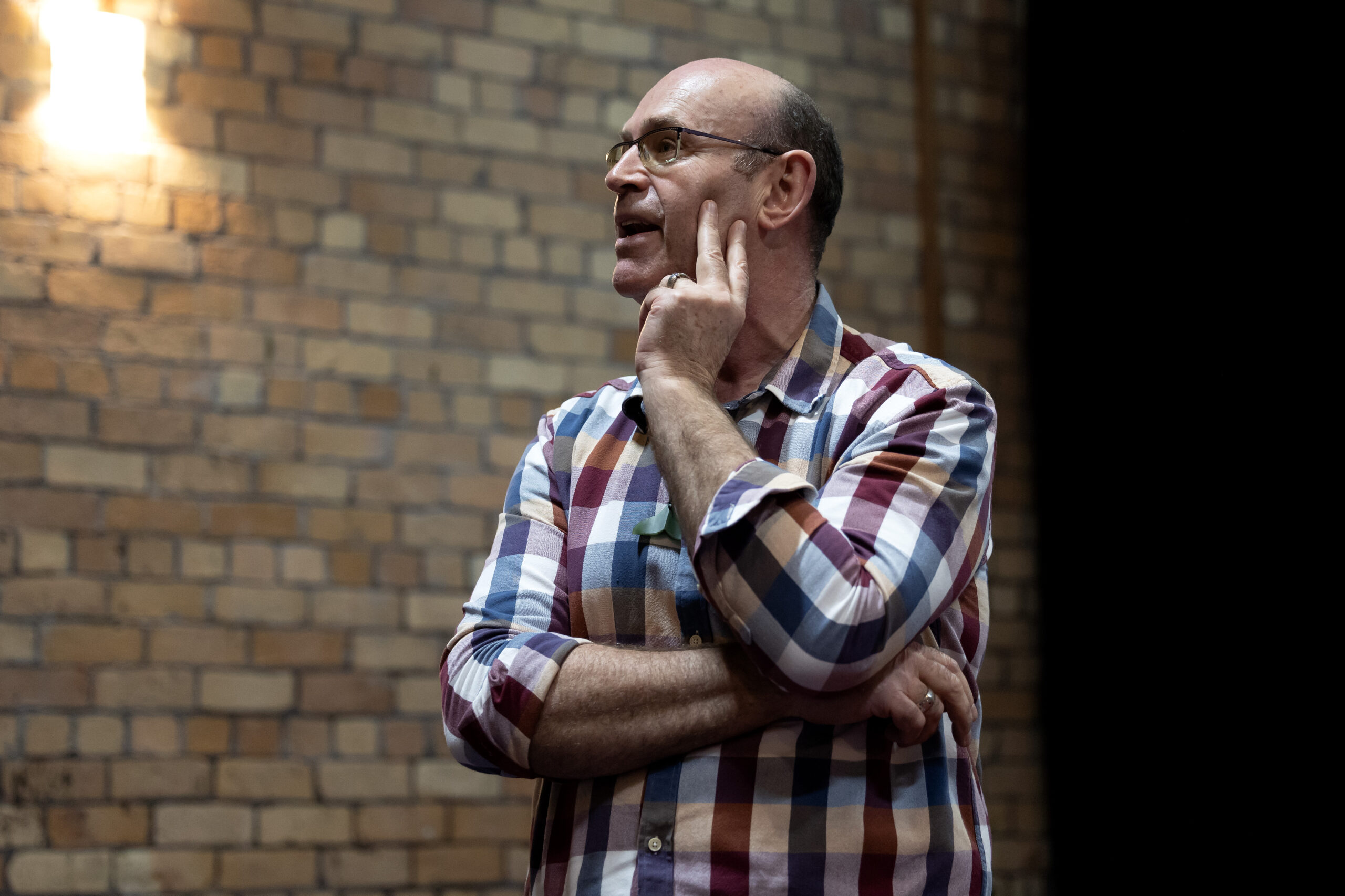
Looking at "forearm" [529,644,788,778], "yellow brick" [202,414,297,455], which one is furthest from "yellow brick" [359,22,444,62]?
"forearm" [529,644,788,778]

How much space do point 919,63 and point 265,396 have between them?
2.16m

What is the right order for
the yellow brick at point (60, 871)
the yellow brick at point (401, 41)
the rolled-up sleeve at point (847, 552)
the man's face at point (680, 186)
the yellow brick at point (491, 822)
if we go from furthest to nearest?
the yellow brick at point (401, 41) < the yellow brick at point (491, 822) < the yellow brick at point (60, 871) < the man's face at point (680, 186) < the rolled-up sleeve at point (847, 552)

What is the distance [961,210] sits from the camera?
12.8ft

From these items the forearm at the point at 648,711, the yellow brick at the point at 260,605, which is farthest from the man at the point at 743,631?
the yellow brick at the point at 260,605

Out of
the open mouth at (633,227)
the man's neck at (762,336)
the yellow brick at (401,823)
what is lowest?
the yellow brick at (401,823)

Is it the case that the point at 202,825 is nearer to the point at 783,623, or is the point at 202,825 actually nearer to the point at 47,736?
the point at 47,736

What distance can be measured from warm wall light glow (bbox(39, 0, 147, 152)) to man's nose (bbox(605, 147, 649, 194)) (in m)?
1.80

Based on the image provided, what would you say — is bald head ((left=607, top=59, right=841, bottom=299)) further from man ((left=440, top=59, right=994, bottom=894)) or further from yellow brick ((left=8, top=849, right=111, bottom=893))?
yellow brick ((left=8, top=849, right=111, bottom=893))

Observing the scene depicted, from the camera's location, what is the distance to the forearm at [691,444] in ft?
4.44

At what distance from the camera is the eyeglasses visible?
1720 mm

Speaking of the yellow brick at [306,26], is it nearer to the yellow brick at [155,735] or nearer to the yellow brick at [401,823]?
the yellow brick at [155,735]

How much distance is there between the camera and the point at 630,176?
1720 millimetres

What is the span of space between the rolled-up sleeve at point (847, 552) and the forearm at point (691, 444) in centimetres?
2

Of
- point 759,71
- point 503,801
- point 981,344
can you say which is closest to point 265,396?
point 503,801
